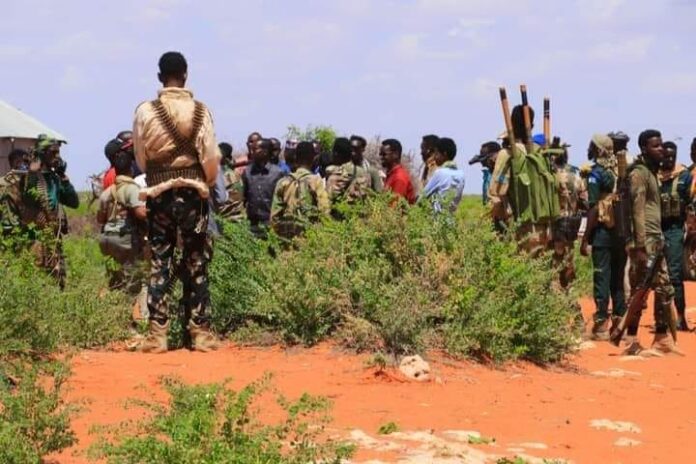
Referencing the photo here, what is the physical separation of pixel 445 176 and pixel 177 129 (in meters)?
3.58

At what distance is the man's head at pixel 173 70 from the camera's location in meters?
9.39

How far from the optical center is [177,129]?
925 cm

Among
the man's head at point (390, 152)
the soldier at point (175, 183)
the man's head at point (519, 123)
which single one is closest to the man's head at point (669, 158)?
the man's head at point (519, 123)

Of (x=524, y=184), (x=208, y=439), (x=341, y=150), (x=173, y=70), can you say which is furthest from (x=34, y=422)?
(x=341, y=150)

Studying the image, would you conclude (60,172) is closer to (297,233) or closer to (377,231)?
(297,233)

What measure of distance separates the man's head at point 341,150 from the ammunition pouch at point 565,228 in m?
1.93

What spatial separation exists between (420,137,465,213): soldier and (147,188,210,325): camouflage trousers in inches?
108

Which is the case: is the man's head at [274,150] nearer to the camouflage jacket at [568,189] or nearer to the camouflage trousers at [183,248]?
the camouflage jacket at [568,189]

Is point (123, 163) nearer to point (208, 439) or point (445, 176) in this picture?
point (445, 176)

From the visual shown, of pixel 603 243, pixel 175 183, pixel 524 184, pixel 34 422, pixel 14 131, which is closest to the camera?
pixel 34 422

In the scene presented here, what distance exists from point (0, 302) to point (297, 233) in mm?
4584

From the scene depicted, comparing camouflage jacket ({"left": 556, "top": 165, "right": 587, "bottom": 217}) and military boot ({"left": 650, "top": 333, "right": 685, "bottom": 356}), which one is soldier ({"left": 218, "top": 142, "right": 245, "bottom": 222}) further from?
military boot ({"left": 650, "top": 333, "right": 685, "bottom": 356})

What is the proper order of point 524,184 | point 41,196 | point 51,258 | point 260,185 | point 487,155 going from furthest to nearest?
point 487,155
point 260,185
point 41,196
point 524,184
point 51,258

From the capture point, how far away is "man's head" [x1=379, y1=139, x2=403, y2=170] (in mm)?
12695
